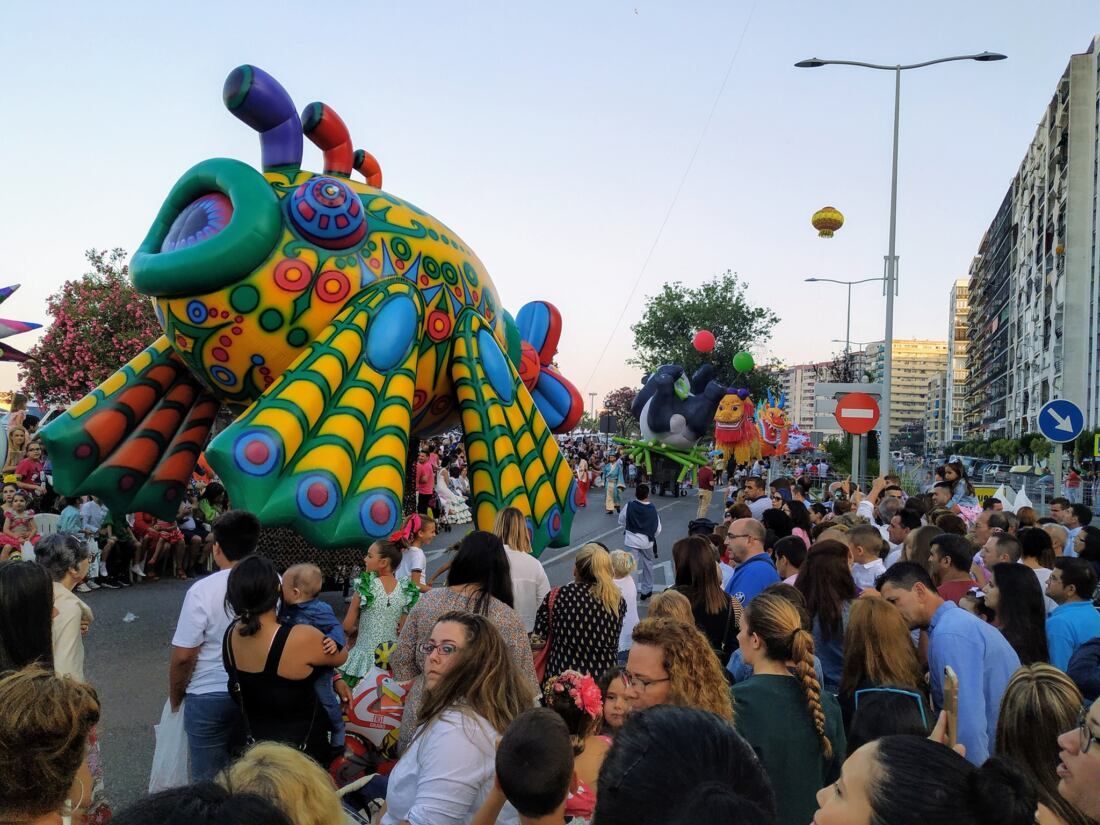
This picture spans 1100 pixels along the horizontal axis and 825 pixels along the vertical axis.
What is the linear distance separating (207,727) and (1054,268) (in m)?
56.5

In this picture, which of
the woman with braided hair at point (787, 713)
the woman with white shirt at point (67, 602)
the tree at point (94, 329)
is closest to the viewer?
the woman with braided hair at point (787, 713)

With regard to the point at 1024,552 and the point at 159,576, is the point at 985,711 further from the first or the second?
the point at 159,576

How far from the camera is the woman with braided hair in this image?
9.30 ft

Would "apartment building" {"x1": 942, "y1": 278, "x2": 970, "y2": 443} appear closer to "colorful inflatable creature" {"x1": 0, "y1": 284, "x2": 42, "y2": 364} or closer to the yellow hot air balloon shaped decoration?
the yellow hot air balloon shaped decoration

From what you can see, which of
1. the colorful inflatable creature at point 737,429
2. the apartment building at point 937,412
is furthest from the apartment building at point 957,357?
the colorful inflatable creature at point 737,429

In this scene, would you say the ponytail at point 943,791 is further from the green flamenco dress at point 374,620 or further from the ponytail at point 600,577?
the green flamenco dress at point 374,620

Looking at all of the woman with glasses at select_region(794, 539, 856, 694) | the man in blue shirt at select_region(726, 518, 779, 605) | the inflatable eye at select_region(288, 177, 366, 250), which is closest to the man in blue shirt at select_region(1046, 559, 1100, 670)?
the woman with glasses at select_region(794, 539, 856, 694)

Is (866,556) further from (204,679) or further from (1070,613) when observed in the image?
(204,679)

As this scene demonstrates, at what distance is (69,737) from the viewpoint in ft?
7.25

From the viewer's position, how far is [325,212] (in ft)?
26.9

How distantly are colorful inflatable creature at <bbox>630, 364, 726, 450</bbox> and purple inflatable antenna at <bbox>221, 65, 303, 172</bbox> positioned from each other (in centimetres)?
2029

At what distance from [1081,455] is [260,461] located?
31.9 metres

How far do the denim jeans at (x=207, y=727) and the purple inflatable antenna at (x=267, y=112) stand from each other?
570 centimetres

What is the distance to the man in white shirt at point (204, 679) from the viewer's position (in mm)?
4176
